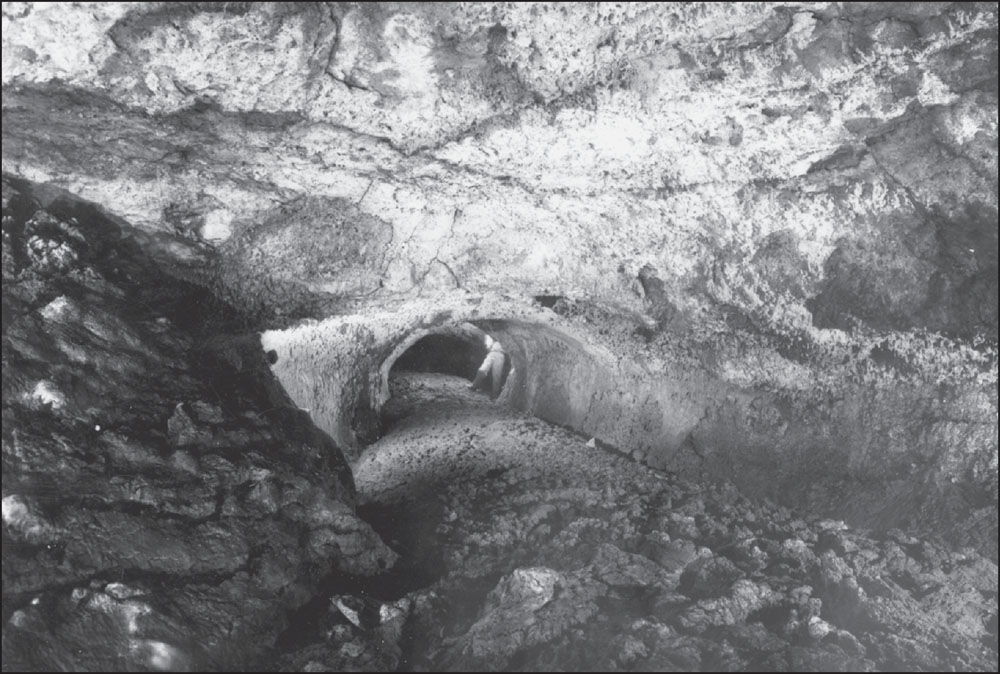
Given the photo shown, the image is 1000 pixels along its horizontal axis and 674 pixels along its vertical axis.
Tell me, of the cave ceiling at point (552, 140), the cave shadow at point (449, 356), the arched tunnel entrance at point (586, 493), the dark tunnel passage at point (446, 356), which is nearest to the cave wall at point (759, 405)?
the arched tunnel entrance at point (586, 493)

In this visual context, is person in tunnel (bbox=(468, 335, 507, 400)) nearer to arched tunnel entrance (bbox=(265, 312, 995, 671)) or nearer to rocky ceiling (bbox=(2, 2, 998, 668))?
arched tunnel entrance (bbox=(265, 312, 995, 671))

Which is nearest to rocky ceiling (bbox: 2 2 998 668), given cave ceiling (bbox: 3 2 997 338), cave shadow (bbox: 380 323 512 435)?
cave ceiling (bbox: 3 2 997 338)

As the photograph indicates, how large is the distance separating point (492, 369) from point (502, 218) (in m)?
2.15

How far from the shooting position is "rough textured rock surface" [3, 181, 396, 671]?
138 cm

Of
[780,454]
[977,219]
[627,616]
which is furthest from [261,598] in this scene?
[977,219]

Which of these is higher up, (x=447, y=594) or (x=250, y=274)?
(x=250, y=274)

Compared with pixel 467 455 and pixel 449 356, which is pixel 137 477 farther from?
pixel 449 356

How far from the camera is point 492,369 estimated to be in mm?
4277

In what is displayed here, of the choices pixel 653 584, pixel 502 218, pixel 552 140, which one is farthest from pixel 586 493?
pixel 552 140

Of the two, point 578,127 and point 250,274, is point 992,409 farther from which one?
point 250,274

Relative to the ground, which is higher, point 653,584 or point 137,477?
point 137,477

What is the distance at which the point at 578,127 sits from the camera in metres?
1.82

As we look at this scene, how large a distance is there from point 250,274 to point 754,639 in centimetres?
163

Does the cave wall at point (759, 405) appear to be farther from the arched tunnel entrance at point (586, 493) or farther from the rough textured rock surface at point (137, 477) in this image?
the rough textured rock surface at point (137, 477)
